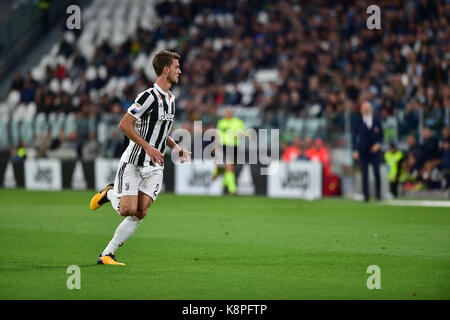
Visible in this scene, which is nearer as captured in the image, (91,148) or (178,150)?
(178,150)

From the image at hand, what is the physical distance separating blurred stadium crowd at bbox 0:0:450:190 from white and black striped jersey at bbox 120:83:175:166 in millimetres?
13297

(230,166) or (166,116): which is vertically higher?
(166,116)

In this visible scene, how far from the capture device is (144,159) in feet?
32.6

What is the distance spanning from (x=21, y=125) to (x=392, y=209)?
15.6 m

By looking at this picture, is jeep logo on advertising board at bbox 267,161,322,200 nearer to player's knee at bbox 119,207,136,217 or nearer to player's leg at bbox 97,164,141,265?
player's leg at bbox 97,164,141,265

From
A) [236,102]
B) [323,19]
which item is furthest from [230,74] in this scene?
[323,19]

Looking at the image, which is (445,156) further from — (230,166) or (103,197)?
(103,197)

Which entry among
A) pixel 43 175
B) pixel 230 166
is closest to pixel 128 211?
pixel 230 166

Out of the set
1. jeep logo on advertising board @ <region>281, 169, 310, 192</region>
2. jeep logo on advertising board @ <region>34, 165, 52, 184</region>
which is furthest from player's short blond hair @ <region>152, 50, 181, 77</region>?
jeep logo on advertising board @ <region>34, 165, 52, 184</region>

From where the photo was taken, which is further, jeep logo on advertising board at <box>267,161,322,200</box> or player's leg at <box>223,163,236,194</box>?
player's leg at <box>223,163,236,194</box>

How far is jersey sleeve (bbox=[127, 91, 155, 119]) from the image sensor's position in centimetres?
976

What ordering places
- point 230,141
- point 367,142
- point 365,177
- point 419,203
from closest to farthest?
point 419,203
point 367,142
point 365,177
point 230,141

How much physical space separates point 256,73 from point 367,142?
920cm

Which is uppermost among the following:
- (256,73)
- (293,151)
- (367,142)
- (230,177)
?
(256,73)
